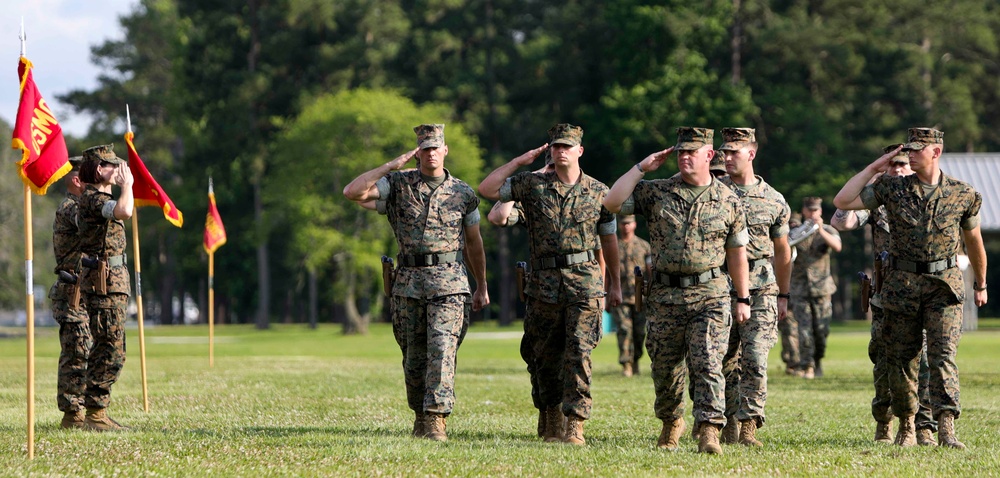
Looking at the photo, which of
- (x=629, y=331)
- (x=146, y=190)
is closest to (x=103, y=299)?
(x=146, y=190)

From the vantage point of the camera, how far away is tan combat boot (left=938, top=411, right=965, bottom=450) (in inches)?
426

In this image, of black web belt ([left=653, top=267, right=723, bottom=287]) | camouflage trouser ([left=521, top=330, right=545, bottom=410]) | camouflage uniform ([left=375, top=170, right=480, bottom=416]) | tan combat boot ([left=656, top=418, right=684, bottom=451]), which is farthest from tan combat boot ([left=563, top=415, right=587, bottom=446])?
black web belt ([left=653, top=267, right=723, bottom=287])

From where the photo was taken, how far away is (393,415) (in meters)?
14.1

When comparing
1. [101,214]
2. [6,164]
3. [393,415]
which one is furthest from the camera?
[6,164]

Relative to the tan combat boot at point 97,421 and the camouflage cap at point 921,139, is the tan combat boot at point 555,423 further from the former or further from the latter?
the tan combat boot at point 97,421

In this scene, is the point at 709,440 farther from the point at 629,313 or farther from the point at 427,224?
the point at 629,313

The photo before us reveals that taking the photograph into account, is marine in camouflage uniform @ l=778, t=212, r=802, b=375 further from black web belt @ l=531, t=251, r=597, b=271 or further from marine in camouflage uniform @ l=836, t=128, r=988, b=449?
black web belt @ l=531, t=251, r=597, b=271

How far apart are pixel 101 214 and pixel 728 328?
5331 millimetres

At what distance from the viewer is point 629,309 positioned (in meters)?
21.5

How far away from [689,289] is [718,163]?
1442 mm

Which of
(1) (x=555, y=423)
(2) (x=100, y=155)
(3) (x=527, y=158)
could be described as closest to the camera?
(3) (x=527, y=158)

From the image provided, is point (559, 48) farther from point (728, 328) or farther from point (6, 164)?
point (728, 328)

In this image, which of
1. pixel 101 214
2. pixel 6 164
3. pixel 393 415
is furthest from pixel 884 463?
pixel 6 164

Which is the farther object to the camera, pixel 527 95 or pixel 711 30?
pixel 527 95
